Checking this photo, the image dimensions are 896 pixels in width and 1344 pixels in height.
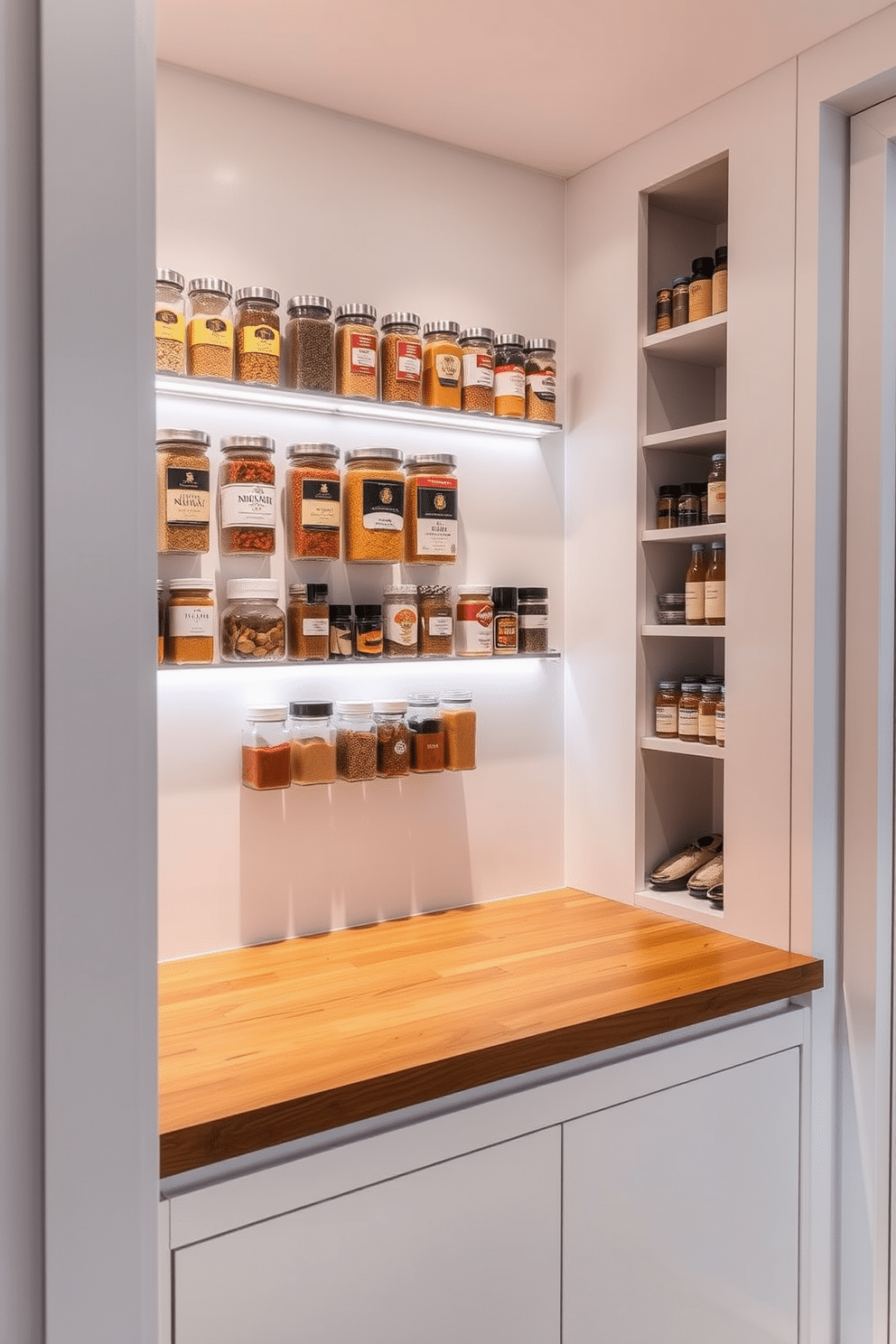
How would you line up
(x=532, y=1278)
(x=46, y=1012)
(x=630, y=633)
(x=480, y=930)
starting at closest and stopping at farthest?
(x=46, y=1012) → (x=532, y=1278) → (x=480, y=930) → (x=630, y=633)

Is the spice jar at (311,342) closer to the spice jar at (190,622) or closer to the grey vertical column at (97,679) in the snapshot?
the spice jar at (190,622)

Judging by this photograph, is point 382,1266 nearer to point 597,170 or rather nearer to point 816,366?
point 816,366

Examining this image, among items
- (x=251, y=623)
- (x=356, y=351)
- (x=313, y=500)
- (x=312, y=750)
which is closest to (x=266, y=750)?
(x=312, y=750)

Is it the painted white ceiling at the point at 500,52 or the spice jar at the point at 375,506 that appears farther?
the spice jar at the point at 375,506

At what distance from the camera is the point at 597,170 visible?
6.91 ft

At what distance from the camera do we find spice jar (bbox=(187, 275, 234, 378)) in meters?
1.64

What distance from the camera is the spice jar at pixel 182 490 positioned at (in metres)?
1.60

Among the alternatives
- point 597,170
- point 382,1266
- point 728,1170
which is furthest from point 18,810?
point 597,170

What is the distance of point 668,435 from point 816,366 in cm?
35

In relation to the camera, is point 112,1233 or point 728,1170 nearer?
point 112,1233

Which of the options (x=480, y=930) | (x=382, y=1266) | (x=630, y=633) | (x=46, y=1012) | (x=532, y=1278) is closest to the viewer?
(x=46, y=1012)

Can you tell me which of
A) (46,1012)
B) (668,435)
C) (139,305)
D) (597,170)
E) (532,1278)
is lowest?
(532,1278)

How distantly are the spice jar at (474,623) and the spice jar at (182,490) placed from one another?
0.54m

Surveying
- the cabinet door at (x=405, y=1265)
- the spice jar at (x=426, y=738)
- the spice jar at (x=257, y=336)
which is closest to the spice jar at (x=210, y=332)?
the spice jar at (x=257, y=336)
